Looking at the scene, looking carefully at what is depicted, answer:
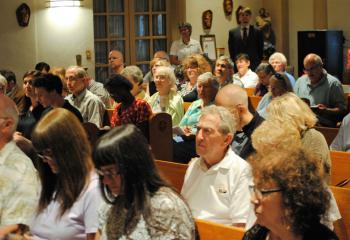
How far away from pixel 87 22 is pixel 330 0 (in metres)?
5.00

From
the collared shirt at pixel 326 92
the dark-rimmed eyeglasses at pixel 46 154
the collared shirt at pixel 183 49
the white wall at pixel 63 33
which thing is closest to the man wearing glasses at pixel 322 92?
the collared shirt at pixel 326 92

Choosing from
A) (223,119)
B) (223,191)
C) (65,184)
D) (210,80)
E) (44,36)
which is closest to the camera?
(65,184)

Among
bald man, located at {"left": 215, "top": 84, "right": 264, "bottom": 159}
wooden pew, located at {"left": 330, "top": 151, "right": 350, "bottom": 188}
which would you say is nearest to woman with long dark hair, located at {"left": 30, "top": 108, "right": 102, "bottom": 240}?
bald man, located at {"left": 215, "top": 84, "right": 264, "bottom": 159}

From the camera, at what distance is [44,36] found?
36.7 feet

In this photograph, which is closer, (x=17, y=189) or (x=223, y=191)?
(x=17, y=189)

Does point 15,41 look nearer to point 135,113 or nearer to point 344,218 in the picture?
point 135,113

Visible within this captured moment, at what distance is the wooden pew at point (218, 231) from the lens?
131 inches

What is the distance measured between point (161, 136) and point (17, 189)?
343 cm

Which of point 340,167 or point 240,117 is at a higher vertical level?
point 240,117

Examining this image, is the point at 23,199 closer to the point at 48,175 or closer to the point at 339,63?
the point at 48,175

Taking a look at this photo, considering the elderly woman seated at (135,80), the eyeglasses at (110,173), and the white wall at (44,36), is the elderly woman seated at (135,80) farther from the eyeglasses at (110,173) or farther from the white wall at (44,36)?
the eyeglasses at (110,173)

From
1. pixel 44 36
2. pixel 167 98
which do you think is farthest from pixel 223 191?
pixel 44 36

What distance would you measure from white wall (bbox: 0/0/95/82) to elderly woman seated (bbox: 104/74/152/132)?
14.9ft

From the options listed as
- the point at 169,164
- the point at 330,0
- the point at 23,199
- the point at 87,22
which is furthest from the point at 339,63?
the point at 23,199
